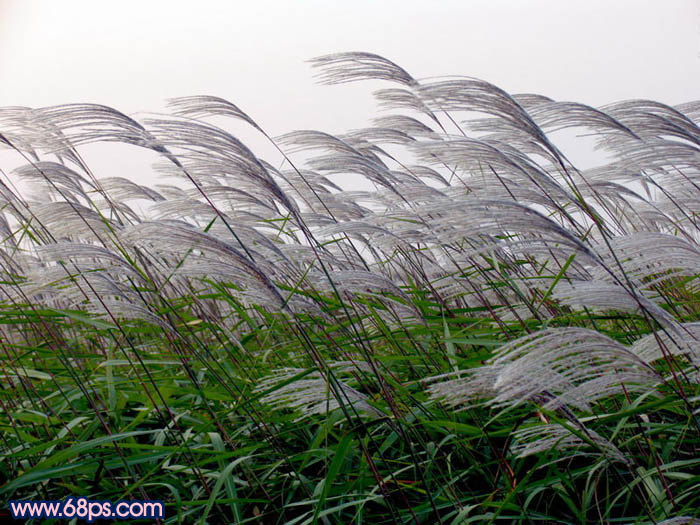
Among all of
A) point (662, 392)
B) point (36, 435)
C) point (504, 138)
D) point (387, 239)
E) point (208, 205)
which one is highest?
point (504, 138)

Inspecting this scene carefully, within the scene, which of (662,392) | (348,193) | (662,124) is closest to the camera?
(662,392)

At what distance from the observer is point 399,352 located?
251cm

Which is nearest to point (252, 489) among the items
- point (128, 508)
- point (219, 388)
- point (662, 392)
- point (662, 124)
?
point (128, 508)

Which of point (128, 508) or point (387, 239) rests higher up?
point (387, 239)

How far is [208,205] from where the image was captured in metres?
2.07

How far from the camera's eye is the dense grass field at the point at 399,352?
1395 millimetres

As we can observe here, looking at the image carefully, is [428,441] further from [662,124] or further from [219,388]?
[662,124]

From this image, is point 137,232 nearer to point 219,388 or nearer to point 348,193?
point 219,388

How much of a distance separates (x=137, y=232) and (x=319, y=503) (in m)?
0.85

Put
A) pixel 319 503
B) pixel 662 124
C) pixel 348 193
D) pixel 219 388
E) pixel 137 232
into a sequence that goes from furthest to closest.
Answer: pixel 348 193, pixel 219 388, pixel 662 124, pixel 137 232, pixel 319 503

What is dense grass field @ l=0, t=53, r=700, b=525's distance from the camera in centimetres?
139

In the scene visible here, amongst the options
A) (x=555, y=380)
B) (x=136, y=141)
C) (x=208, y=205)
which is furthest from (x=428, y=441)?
(x=136, y=141)

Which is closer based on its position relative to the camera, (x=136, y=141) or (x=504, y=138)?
(x=136, y=141)

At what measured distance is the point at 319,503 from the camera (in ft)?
4.68
